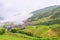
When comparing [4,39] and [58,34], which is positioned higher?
[58,34]

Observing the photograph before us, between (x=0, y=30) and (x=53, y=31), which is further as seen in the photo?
(x=53, y=31)

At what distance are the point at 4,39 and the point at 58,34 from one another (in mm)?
73583

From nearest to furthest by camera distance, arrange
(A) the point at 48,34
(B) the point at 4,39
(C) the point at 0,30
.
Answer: (B) the point at 4,39, (C) the point at 0,30, (A) the point at 48,34

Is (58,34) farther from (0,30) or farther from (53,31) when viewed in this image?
(0,30)

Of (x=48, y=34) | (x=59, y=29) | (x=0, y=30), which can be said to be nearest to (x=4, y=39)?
(x=0, y=30)

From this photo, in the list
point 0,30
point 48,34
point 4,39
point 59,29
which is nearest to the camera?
point 4,39

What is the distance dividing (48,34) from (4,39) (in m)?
71.5

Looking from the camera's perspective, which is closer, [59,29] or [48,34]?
[48,34]

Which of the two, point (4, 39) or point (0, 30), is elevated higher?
point (0, 30)

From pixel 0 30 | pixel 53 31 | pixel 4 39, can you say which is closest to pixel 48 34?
pixel 53 31

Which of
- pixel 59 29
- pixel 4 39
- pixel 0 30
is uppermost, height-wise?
pixel 59 29

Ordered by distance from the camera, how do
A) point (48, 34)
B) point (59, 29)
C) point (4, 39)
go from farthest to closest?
point (59, 29)
point (48, 34)
point (4, 39)

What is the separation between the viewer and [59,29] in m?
130

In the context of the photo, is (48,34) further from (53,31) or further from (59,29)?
(59,29)
